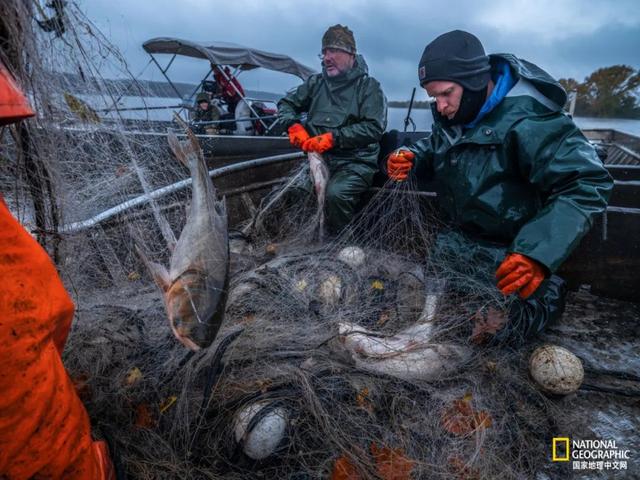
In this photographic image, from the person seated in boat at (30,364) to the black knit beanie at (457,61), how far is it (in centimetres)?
262

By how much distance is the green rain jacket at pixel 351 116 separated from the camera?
17.2ft

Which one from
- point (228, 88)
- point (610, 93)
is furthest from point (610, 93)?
point (228, 88)

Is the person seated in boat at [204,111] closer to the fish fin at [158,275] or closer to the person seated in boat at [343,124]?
the person seated in boat at [343,124]

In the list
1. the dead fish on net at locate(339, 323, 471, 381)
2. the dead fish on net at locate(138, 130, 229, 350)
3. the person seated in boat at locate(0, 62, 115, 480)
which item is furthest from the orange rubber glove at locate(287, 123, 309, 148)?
the person seated in boat at locate(0, 62, 115, 480)

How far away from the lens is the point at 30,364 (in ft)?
3.79

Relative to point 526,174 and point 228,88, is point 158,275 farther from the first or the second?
point 228,88

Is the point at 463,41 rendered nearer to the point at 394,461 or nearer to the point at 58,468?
the point at 394,461

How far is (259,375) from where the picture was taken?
2172 millimetres

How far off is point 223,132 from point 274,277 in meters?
9.22

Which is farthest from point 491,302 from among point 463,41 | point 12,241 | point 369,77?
point 369,77

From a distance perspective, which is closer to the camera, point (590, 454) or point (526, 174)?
point (590, 454)

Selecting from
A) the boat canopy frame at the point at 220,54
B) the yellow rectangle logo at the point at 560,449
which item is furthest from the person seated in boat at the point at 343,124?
the boat canopy frame at the point at 220,54

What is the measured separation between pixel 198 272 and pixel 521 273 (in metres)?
2.03

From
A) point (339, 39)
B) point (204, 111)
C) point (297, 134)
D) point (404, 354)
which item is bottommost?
point (404, 354)
